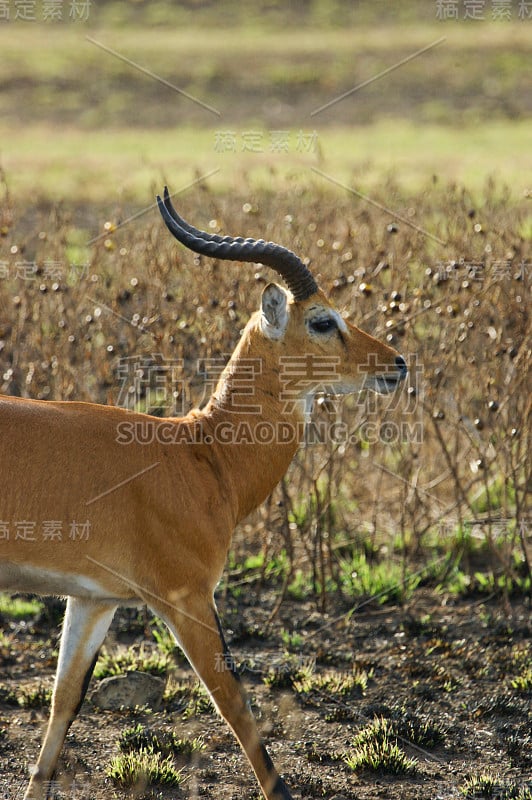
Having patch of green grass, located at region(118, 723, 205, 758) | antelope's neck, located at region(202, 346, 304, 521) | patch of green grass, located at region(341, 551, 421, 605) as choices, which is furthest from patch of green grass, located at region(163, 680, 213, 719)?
patch of green grass, located at region(341, 551, 421, 605)

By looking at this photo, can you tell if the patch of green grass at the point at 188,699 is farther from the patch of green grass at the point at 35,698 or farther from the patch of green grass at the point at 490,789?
the patch of green grass at the point at 490,789

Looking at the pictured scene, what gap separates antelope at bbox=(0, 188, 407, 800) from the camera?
493 centimetres

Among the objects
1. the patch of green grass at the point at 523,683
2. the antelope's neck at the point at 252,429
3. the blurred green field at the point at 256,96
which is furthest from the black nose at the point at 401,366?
the blurred green field at the point at 256,96

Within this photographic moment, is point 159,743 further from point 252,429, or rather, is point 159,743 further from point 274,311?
point 274,311

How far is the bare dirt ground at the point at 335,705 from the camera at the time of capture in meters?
5.52

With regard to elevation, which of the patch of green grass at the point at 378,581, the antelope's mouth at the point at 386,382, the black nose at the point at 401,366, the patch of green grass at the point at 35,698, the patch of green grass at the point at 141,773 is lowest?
the patch of green grass at the point at 141,773

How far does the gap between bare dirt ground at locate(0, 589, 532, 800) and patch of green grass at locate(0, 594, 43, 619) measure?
0.35ft

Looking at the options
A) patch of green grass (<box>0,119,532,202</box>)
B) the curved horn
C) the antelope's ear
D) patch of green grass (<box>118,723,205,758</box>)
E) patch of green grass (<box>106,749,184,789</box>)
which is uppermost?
patch of green grass (<box>0,119,532,202</box>)

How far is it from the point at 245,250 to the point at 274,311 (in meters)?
0.37

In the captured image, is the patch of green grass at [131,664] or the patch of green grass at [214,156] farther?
the patch of green grass at [214,156]

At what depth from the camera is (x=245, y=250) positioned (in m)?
5.16

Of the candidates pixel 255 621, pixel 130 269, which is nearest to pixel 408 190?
pixel 130 269

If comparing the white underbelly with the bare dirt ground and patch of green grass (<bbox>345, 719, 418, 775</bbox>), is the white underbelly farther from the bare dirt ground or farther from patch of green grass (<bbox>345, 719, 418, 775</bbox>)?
patch of green grass (<bbox>345, 719, 418, 775</bbox>)

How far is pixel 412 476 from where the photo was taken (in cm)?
799
